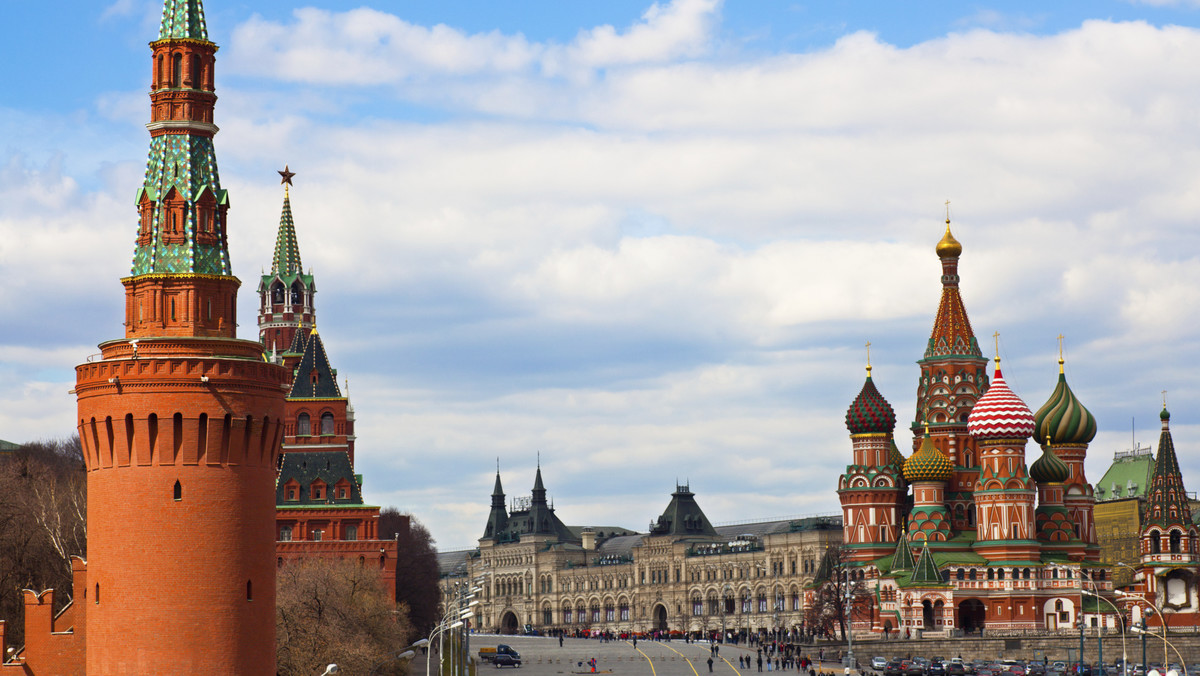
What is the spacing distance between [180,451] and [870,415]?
9777 cm

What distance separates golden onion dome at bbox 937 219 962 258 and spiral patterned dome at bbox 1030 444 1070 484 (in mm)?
19470

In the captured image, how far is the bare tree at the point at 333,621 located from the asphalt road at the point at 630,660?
1240 centimetres

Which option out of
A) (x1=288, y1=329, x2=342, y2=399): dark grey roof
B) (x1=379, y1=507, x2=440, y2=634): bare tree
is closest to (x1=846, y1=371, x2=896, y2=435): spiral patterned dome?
(x1=379, y1=507, x2=440, y2=634): bare tree

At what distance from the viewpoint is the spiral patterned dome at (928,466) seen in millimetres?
136500

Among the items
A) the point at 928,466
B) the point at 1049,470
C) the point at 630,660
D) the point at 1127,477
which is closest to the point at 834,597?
the point at 928,466

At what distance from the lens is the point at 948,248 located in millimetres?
147250

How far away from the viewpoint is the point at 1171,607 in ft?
427

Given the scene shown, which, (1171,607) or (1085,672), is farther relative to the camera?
(1171,607)

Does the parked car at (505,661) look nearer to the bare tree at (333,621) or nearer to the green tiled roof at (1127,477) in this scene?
the bare tree at (333,621)

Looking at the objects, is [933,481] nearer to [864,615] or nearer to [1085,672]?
[864,615]

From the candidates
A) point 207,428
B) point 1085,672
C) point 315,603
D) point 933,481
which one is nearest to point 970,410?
point 933,481

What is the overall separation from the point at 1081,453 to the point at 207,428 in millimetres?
101098

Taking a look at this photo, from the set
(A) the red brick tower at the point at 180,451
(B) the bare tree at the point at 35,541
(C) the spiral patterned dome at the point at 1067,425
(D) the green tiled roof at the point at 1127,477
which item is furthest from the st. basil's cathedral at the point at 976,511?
(A) the red brick tower at the point at 180,451

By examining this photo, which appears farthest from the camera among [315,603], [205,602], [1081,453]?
[1081,453]
